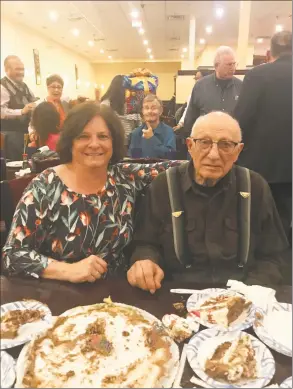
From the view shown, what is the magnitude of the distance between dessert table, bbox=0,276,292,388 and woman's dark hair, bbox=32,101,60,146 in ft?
1.19

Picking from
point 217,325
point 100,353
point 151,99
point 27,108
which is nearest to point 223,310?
point 217,325

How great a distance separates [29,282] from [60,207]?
22cm

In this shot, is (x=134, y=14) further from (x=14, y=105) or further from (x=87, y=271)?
(x=87, y=271)

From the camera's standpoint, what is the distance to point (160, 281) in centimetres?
90

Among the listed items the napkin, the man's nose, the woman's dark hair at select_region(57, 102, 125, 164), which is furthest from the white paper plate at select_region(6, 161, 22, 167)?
the napkin

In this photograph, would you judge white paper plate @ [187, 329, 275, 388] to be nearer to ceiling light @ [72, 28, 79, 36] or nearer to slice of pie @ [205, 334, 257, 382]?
slice of pie @ [205, 334, 257, 382]

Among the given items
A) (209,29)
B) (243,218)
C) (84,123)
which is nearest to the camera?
(209,29)

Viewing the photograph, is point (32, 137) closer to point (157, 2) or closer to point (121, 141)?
point (121, 141)

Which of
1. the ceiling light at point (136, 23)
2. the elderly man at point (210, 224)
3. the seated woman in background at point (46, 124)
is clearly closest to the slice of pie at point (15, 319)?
the elderly man at point (210, 224)

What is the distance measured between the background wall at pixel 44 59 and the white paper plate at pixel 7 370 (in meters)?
0.54

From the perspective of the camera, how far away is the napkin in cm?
81

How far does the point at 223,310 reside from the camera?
2.59 feet

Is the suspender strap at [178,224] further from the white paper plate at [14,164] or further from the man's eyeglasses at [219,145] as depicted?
the white paper plate at [14,164]

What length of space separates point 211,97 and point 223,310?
495mm
